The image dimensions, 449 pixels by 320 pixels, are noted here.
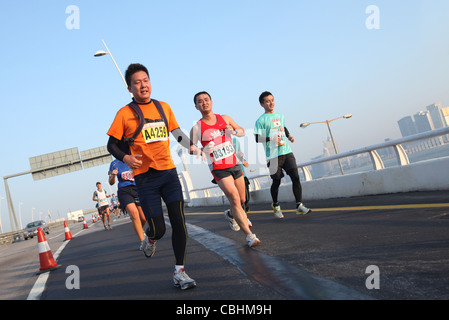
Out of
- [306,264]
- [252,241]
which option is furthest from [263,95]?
[306,264]

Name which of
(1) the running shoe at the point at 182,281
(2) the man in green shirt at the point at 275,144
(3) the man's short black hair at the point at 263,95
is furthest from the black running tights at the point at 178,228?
(3) the man's short black hair at the point at 263,95

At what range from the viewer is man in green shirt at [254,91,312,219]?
7.32 meters

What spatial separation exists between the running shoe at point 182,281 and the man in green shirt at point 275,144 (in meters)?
4.06

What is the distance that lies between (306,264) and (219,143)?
91.9 inches

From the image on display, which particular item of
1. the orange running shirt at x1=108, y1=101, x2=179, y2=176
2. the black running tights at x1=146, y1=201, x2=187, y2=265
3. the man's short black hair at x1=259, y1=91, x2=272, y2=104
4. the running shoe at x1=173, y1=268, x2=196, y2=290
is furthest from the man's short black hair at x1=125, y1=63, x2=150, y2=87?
the man's short black hair at x1=259, y1=91, x2=272, y2=104

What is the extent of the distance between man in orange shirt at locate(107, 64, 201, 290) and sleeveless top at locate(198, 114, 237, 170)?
1.32m

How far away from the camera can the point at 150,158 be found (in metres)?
3.92

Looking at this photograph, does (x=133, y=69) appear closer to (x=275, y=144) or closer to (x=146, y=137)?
(x=146, y=137)

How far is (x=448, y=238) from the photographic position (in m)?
3.60

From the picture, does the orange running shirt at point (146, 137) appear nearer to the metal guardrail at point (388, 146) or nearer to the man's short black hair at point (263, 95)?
the man's short black hair at point (263, 95)

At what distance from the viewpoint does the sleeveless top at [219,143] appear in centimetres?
534
